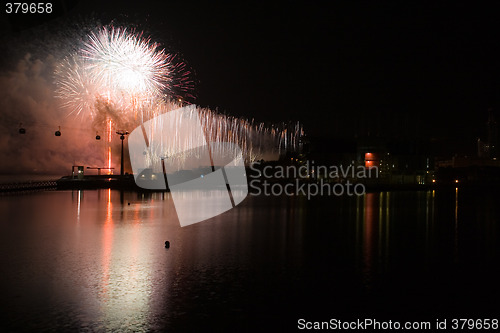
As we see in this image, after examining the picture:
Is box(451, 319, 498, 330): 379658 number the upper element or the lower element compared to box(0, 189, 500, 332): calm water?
lower

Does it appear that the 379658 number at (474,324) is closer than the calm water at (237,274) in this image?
Yes

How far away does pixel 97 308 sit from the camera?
802cm

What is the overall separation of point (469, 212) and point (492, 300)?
1832cm

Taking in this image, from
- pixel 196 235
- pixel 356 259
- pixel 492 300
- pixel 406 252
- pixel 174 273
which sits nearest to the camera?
pixel 492 300

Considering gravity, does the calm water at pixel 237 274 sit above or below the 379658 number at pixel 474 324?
above

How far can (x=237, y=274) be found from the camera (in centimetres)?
1044

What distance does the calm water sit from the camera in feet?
25.5

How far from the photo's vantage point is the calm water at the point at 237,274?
7770 mm

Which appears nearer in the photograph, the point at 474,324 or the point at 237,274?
the point at 474,324

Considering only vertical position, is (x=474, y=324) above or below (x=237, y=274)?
below

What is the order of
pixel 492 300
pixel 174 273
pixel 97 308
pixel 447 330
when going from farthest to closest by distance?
pixel 174 273, pixel 492 300, pixel 97 308, pixel 447 330

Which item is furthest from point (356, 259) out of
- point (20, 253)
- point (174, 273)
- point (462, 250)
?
point (20, 253)

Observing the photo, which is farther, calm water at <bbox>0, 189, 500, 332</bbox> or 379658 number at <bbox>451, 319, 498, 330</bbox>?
calm water at <bbox>0, 189, 500, 332</bbox>

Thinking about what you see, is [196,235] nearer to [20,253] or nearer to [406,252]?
[20,253]
